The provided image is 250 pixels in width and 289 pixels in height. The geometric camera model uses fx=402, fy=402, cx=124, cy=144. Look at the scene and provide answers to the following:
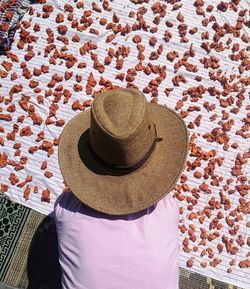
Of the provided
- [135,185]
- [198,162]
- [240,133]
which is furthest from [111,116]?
[240,133]

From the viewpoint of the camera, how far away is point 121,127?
156 centimetres

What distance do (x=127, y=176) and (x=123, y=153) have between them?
0.62ft

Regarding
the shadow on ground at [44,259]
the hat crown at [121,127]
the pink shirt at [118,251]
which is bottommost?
the shadow on ground at [44,259]

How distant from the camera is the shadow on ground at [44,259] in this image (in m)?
2.64

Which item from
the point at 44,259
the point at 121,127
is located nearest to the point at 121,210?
the point at 121,127

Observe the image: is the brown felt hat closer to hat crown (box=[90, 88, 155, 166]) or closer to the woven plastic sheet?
hat crown (box=[90, 88, 155, 166])

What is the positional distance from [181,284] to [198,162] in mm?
808

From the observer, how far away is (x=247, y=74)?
9.61ft

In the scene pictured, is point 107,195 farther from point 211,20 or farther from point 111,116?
point 211,20

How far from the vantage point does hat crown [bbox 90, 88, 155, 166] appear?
1561 millimetres

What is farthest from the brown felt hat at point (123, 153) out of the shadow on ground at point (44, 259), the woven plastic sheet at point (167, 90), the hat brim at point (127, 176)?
the shadow on ground at point (44, 259)

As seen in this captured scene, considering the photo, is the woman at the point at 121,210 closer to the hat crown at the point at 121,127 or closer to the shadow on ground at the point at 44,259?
the hat crown at the point at 121,127

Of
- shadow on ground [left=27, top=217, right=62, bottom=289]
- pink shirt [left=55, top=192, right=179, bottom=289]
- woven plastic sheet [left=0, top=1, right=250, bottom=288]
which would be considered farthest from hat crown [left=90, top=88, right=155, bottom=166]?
shadow on ground [left=27, top=217, right=62, bottom=289]

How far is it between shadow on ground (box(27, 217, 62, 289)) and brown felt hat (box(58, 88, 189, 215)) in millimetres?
969
